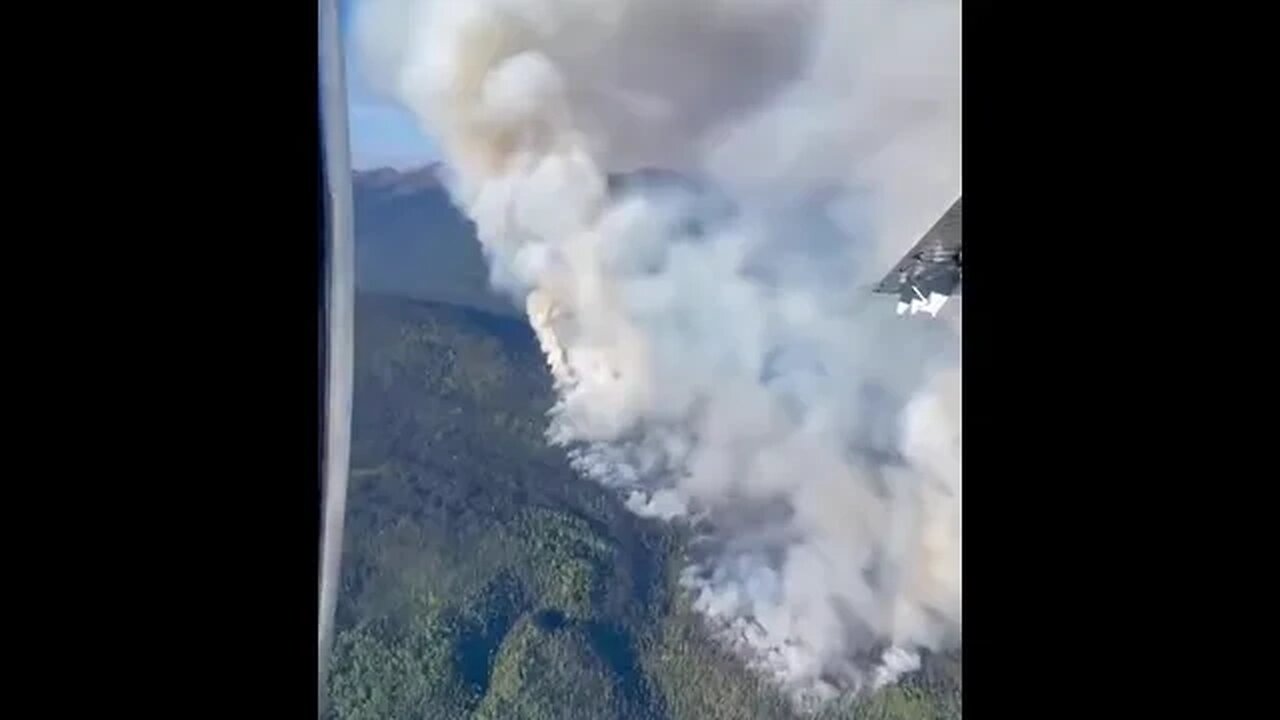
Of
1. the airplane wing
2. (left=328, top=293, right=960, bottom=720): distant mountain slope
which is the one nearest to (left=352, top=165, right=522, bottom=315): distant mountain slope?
(left=328, top=293, right=960, bottom=720): distant mountain slope

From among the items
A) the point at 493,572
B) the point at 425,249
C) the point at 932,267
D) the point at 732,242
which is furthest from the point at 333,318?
the point at 932,267

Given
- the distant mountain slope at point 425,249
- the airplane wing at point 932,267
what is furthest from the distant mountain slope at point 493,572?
the airplane wing at point 932,267

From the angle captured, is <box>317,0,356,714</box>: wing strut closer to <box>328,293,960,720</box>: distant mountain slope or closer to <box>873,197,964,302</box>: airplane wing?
<box>328,293,960,720</box>: distant mountain slope

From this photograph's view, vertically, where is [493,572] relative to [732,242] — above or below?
below

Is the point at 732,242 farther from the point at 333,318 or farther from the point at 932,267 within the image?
the point at 333,318

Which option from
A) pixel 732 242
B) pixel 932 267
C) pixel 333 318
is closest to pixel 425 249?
pixel 333 318

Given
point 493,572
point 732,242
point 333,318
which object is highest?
point 732,242
